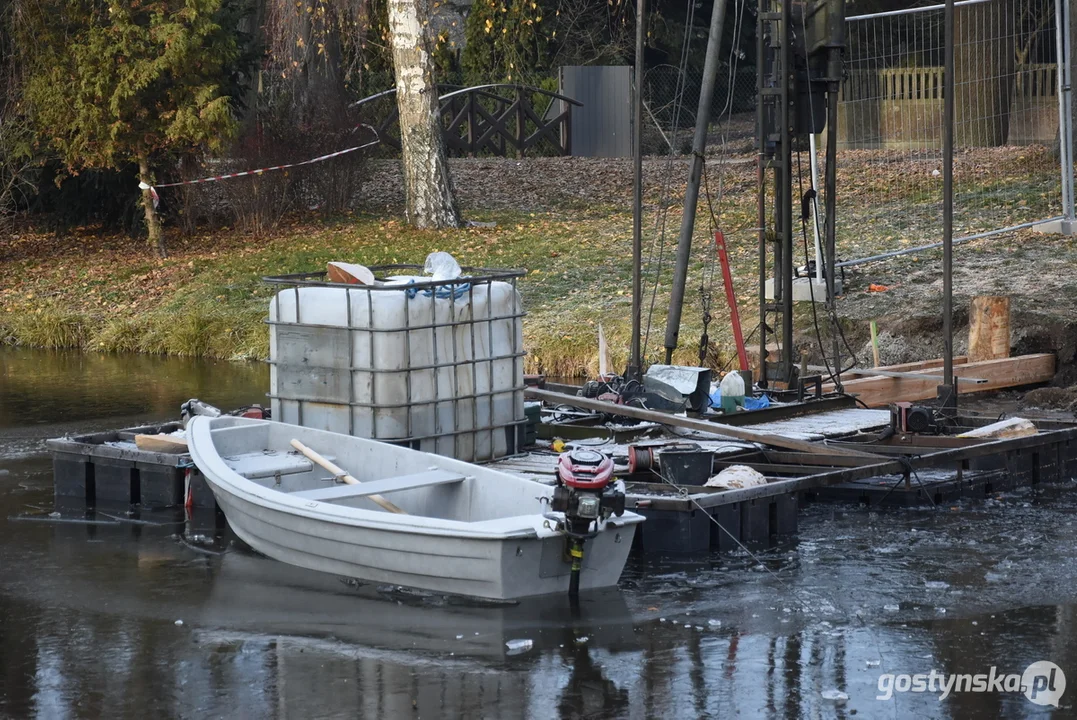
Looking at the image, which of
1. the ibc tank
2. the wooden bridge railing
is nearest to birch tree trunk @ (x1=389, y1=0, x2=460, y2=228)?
the wooden bridge railing

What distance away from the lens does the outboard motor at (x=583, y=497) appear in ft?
28.0

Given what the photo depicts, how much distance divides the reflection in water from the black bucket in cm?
81

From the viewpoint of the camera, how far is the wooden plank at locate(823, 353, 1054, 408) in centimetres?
1438

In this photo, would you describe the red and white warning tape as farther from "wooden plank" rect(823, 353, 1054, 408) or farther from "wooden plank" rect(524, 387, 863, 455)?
"wooden plank" rect(823, 353, 1054, 408)

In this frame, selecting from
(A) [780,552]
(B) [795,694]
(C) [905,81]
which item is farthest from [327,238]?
(B) [795,694]

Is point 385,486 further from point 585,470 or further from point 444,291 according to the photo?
point 444,291

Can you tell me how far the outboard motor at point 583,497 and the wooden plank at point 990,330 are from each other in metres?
8.06

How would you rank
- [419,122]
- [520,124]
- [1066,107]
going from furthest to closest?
[520,124] → [419,122] → [1066,107]

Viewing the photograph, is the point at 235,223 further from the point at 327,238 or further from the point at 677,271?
the point at 677,271

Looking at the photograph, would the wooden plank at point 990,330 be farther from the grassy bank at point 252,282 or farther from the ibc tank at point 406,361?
the ibc tank at point 406,361

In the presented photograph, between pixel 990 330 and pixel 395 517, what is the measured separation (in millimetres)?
8760

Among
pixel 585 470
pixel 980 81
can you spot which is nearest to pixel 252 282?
pixel 980 81
